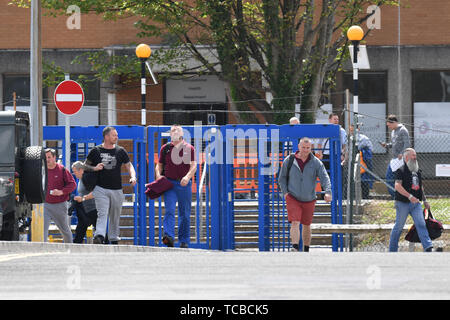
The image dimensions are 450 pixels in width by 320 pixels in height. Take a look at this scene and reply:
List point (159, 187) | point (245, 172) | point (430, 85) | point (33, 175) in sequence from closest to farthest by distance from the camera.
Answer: point (33, 175) → point (159, 187) → point (245, 172) → point (430, 85)

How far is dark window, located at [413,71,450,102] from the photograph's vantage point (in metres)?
27.2

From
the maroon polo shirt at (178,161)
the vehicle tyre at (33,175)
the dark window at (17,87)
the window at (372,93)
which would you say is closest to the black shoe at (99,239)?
the maroon polo shirt at (178,161)

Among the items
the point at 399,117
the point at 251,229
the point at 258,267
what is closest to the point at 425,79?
the point at 399,117

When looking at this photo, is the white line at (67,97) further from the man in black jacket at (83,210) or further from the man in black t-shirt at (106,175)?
the man in black t-shirt at (106,175)

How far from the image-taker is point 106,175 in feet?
45.7

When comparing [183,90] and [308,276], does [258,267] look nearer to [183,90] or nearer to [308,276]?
[308,276]

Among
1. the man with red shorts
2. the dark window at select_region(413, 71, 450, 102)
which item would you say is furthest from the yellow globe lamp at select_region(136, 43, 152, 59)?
the dark window at select_region(413, 71, 450, 102)

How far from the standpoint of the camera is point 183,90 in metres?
27.7

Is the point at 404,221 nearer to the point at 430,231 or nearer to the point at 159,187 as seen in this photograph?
the point at 430,231

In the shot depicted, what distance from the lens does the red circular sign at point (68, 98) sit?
1669 centimetres

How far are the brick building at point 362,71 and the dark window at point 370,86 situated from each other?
0.03 m

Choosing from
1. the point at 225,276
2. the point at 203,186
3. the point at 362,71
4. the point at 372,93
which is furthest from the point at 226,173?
the point at 362,71

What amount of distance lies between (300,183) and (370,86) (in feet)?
47.4

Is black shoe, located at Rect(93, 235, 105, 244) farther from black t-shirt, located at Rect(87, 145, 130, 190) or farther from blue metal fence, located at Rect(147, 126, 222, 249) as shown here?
blue metal fence, located at Rect(147, 126, 222, 249)
